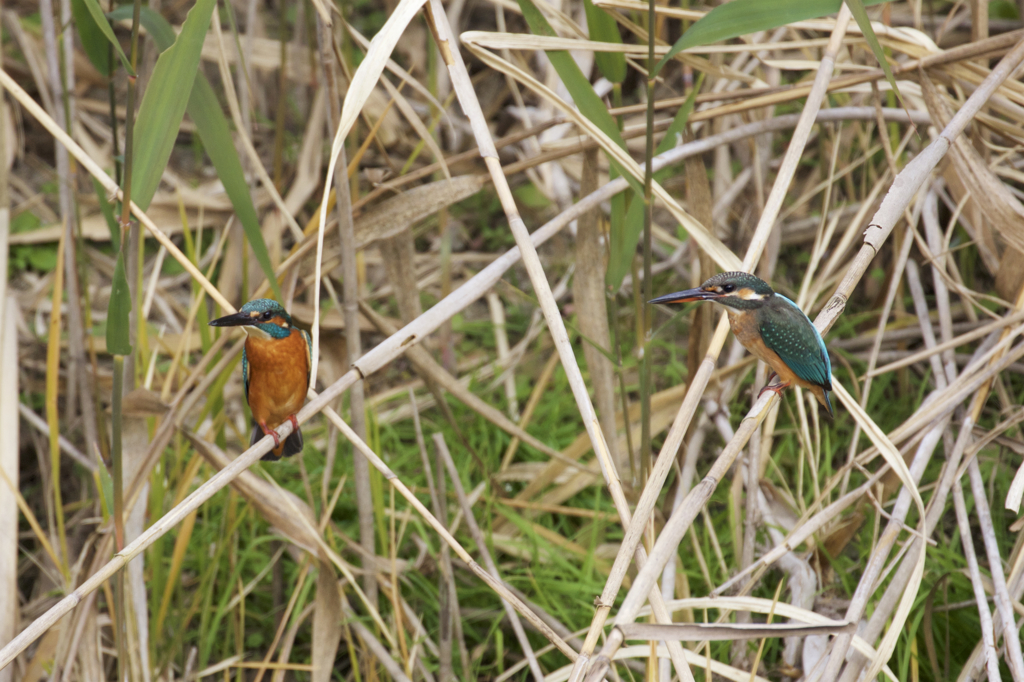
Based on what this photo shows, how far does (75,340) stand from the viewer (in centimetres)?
258

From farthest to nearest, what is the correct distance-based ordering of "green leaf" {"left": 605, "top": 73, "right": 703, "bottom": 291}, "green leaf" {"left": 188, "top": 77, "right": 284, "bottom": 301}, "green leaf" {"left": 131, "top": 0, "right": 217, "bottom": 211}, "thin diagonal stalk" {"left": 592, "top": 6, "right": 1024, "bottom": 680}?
"green leaf" {"left": 605, "top": 73, "right": 703, "bottom": 291}, "green leaf" {"left": 188, "top": 77, "right": 284, "bottom": 301}, "green leaf" {"left": 131, "top": 0, "right": 217, "bottom": 211}, "thin diagonal stalk" {"left": 592, "top": 6, "right": 1024, "bottom": 680}

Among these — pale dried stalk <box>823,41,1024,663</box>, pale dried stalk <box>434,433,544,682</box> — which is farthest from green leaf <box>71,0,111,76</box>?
pale dried stalk <box>823,41,1024,663</box>

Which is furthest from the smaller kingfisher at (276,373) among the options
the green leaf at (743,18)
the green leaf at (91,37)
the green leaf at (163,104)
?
the green leaf at (743,18)

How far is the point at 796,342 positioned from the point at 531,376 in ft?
7.06

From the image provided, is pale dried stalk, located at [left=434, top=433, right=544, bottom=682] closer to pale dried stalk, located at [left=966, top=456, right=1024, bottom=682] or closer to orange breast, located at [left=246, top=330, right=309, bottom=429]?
orange breast, located at [left=246, top=330, right=309, bottom=429]

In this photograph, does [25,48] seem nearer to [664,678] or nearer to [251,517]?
[251,517]

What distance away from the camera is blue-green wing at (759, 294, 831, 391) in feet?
4.91

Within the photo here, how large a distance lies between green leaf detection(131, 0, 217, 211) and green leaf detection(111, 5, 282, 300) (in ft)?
0.40

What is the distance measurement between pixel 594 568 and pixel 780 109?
2402 millimetres

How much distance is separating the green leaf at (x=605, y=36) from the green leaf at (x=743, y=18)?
0.91ft

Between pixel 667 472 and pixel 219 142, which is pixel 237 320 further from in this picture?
pixel 667 472

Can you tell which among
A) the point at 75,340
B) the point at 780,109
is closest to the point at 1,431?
the point at 75,340

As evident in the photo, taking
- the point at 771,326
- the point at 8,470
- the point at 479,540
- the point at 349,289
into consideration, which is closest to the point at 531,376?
the point at 479,540

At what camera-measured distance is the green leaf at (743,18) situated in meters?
1.57
